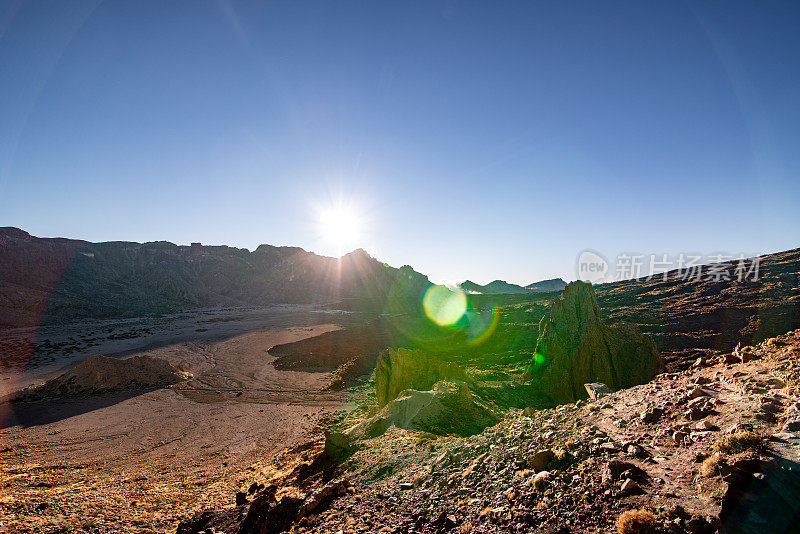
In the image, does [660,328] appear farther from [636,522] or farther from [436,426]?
[636,522]

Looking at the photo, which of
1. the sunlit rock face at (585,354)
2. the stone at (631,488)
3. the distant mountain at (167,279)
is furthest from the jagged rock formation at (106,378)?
the distant mountain at (167,279)

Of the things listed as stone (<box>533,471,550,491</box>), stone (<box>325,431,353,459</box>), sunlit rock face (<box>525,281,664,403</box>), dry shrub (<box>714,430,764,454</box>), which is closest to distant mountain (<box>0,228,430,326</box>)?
stone (<box>325,431,353,459</box>)

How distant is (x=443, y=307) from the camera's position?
9594 cm

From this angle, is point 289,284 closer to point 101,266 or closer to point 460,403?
point 101,266

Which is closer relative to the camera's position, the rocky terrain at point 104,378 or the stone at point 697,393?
the stone at point 697,393

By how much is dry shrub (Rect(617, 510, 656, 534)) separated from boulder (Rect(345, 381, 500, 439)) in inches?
333

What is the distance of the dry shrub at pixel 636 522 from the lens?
4.21m

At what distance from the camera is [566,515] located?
5121 mm

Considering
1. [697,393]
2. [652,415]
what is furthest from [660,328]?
[652,415]

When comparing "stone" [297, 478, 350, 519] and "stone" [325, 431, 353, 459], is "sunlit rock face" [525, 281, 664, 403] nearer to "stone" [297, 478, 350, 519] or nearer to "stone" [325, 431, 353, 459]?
"stone" [325, 431, 353, 459]

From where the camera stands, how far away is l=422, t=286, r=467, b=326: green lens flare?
75162 mm

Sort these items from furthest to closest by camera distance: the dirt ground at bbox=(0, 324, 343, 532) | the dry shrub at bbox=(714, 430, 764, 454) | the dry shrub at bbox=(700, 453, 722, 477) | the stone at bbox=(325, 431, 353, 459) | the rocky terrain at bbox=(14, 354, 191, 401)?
the rocky terrain at bbox=(14, 354, 191, 401) → the stone at bbox=(325, 431, 353, 459) → the dirt ground at bbox=(0, 324, 343, 532) → the dry shrub at bbox=(714, 430, 764, 454) → the dry shrub at bbox=(700, 453, 722, 477)

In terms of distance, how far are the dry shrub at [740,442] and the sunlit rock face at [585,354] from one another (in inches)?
640

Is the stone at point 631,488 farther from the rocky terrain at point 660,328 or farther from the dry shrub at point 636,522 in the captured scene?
the rocky terrain at point 660,328
